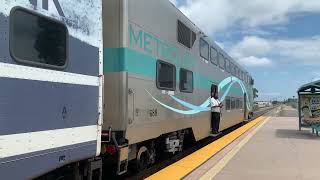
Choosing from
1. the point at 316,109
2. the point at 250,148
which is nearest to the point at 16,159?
the point at 250,148

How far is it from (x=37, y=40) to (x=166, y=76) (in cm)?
504

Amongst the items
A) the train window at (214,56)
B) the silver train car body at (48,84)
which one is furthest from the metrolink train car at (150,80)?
the silver train car body at (48,84)

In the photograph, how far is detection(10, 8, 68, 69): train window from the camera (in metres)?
4.67

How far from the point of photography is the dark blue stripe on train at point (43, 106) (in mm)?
4461

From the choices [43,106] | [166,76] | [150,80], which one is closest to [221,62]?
[166,76]

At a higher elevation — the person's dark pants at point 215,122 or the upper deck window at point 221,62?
the upper deck window at point 221,62

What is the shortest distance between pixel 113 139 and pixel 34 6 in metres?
2.88

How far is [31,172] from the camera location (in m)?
4.79

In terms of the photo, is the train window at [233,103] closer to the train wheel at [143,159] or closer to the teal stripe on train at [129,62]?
the train wheel at [143,159]

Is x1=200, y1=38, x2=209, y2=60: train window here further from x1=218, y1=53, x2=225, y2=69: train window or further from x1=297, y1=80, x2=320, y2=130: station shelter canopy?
x1=297, y1=80, x2=320, y2=130: station shelter canopy

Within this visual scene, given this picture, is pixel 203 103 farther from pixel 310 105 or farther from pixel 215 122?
pixel 310 105

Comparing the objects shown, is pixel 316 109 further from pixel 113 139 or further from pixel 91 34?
pixel 91 34

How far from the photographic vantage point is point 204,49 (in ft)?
47.1

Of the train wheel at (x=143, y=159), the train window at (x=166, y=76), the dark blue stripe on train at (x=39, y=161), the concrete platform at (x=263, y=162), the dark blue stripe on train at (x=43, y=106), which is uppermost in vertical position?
the train window at (x=166, y=76)
